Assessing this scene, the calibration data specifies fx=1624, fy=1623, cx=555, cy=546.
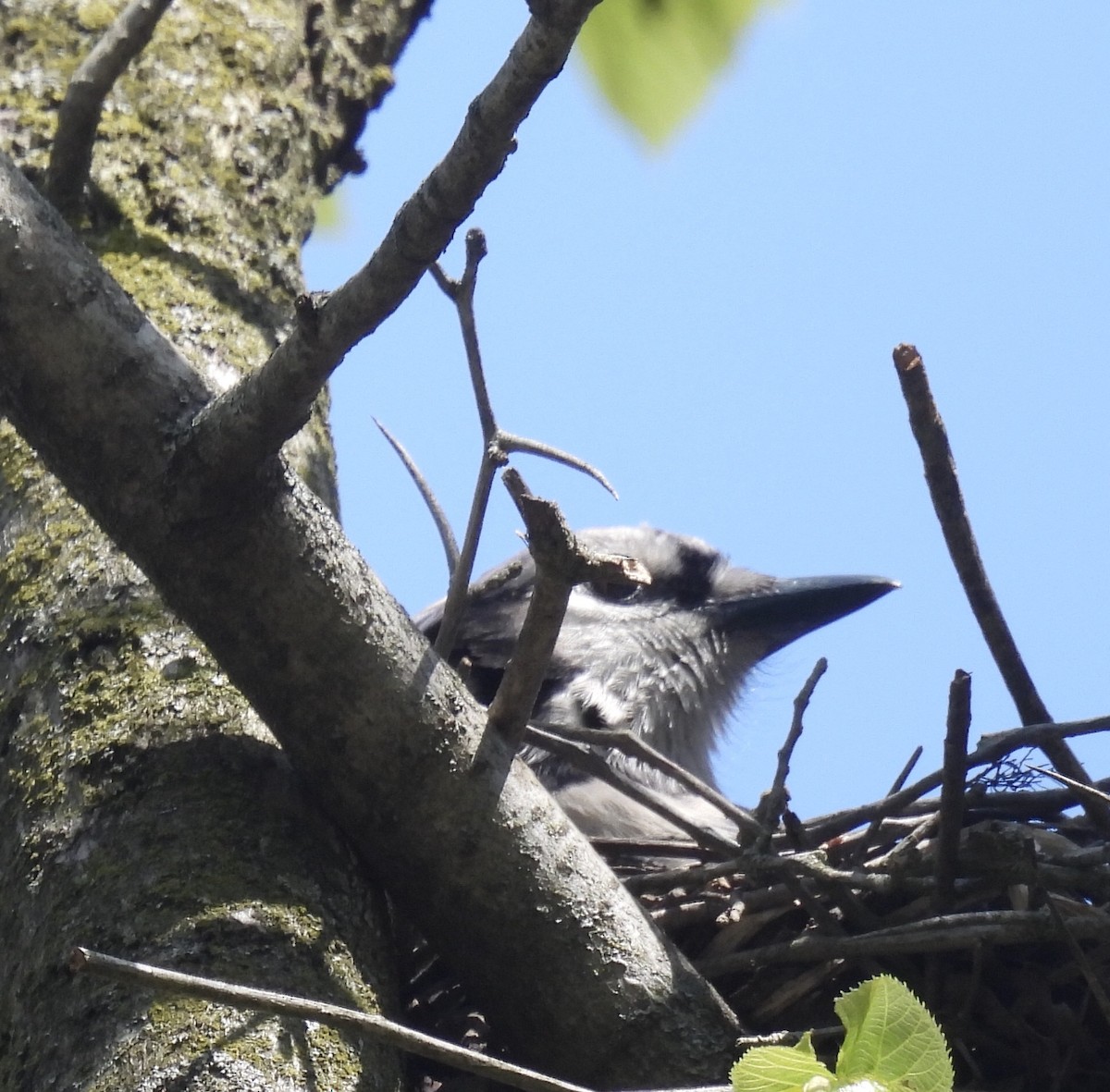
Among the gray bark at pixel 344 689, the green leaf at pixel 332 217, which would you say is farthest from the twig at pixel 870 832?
the green leaf at pixel 332 217

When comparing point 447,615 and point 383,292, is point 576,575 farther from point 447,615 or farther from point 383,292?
→ point 447,615

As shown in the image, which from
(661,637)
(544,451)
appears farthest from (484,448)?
(661,637)

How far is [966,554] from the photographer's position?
1.87 m

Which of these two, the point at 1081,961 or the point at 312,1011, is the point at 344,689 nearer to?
the point at 312,1011

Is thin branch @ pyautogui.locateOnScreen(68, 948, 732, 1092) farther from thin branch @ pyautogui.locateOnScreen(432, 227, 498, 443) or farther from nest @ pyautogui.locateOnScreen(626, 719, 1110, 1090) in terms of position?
thin branch @ pyautogui.locateOnScreen(432, 227, 498, 443)

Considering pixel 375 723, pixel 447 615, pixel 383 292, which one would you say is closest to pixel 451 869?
pixel 375 723

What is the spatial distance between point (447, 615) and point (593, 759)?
297 millimetres

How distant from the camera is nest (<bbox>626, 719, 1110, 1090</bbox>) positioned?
5.87 ft

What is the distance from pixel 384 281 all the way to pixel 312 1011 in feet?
2.12

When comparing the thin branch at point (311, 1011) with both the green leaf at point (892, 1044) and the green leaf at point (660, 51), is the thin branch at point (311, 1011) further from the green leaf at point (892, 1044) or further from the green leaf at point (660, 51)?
the green leaf at point (660, 51)

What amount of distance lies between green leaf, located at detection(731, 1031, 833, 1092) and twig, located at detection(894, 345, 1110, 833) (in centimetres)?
78

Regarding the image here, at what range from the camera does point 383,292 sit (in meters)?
1.48

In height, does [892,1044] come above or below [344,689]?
below

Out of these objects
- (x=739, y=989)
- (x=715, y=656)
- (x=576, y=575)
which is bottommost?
(x=739, y=989)
